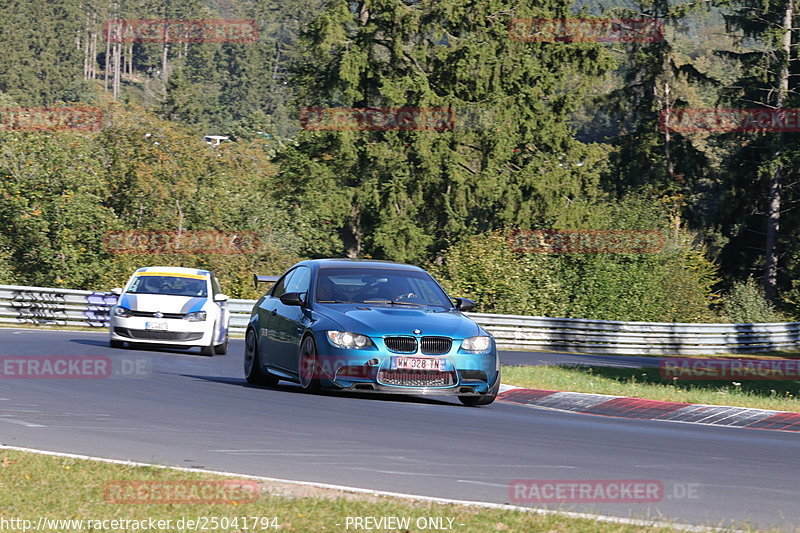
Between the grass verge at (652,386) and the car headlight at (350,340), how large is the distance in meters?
5.72

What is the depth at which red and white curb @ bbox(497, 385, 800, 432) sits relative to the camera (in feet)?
49.1

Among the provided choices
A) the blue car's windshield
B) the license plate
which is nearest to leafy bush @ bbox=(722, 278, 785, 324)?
the blue car's windshield

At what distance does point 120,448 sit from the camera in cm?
962

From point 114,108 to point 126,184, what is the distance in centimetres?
819

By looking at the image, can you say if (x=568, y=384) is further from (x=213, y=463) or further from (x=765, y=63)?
(x=765, y=63)

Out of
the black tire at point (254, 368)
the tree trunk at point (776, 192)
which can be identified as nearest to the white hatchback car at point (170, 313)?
the black tire at point (254, 368)

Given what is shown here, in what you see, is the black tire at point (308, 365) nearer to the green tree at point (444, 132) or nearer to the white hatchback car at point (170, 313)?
the white hatchback car at point (170, 313)

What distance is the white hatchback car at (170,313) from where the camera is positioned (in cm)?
2117

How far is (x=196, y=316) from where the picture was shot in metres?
21.6

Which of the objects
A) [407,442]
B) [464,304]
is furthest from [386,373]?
[407,442]

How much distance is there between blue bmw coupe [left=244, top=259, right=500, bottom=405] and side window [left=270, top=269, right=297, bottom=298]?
0.21m

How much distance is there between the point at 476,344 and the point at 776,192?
44836 millimetres

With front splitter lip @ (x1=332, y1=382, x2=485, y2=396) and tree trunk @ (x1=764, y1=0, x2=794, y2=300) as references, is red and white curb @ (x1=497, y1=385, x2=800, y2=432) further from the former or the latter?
tree trunk @ (x1=764, y1=0, x2=794, y2=300)

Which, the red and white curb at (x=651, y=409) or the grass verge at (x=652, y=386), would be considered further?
the grass verge at (x=652, y=386)
